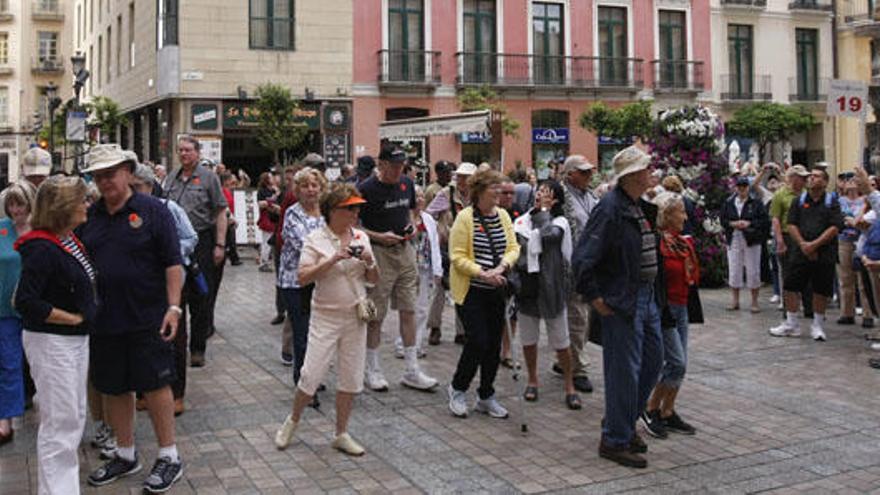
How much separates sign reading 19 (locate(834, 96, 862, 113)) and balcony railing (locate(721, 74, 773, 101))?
2271 cm

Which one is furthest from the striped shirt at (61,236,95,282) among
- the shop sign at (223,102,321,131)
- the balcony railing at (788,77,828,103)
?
the balcony railing at (788,77,828,103)

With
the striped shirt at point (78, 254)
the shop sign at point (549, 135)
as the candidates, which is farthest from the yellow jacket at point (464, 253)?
the shop sign at point (549, 135)

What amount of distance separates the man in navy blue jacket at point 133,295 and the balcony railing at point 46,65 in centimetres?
6165

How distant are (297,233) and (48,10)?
6210 cm

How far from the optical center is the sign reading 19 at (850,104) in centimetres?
1254

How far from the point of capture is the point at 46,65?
60.3 meters

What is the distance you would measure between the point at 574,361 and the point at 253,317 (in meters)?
5.25

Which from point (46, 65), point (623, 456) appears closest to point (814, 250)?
point (623, 456)

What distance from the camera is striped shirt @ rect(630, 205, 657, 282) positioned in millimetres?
5715

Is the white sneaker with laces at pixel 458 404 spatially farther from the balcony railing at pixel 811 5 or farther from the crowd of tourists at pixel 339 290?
the balcony railing at pixel 811 5

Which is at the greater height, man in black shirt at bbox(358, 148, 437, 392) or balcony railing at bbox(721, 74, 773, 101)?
balcony railing at bbox(721, 74, 773, 101)

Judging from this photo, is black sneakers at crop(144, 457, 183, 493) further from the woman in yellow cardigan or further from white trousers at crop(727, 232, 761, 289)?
white trousers at crop(727, 232, 761, 289)

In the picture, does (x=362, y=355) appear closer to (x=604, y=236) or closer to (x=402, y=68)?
(x=604, y=236)

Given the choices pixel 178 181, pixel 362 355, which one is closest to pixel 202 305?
pixel 178 181
